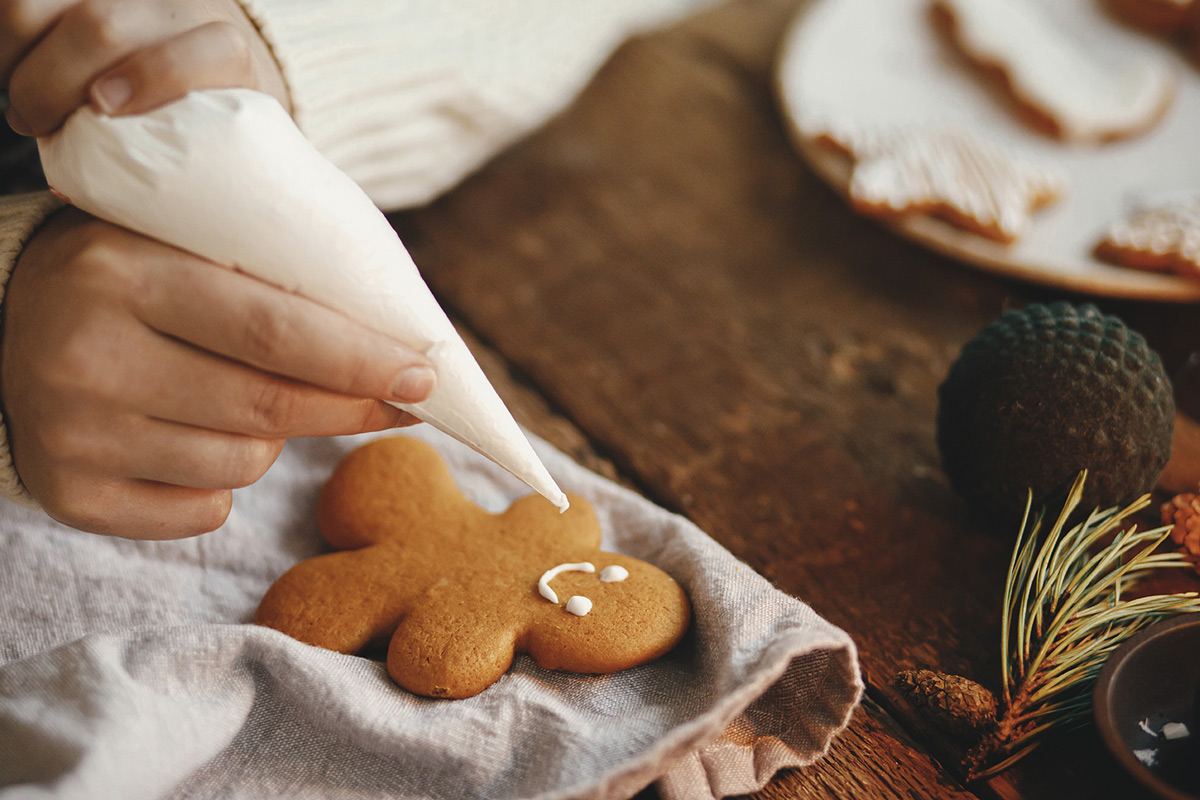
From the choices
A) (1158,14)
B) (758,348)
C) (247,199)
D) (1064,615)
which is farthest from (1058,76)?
(247,199)

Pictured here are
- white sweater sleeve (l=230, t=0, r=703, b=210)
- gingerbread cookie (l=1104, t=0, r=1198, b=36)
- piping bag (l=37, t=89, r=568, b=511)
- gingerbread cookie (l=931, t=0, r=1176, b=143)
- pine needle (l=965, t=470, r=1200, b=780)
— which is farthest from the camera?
gingerbread cookie (l=1104, t=0, r=1198, b=36)

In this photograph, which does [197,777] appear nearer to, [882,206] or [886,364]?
[886,364]

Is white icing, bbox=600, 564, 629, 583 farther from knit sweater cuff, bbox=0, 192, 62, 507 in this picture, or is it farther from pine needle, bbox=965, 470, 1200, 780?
knit sweater cuff, bbox=0, 192, 62, 507

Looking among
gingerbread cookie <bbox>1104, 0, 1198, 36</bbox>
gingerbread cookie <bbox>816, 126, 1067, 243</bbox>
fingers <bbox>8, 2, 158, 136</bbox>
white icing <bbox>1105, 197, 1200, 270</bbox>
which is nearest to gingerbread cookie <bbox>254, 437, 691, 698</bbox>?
fingers <bbox>8, 2, 158, 136</bbox>

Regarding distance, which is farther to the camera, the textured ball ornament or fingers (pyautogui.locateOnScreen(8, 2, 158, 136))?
the textured ball ornament

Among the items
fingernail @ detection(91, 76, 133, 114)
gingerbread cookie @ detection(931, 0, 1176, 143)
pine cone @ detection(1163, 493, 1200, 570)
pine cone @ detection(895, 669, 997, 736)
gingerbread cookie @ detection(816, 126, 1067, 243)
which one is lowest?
pine cone @ detection(895, 669, 997, 736)

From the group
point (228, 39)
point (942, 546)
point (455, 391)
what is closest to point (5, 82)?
point (228, 39)

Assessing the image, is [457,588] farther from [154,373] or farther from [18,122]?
[18,122]
